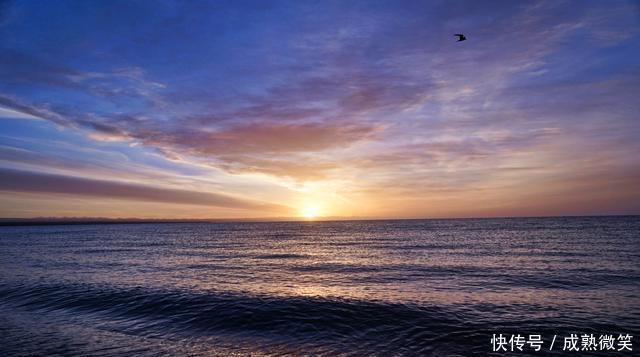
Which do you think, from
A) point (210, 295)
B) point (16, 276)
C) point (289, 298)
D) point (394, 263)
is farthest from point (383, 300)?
point (16, 276)

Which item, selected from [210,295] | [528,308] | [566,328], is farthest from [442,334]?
[210,295]

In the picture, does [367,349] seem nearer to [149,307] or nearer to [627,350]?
[627,350]

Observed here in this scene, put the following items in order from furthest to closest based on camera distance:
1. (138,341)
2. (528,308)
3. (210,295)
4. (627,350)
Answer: (210,295) → (528,308) → (138,341) → (627,350)

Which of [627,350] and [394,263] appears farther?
[394,263]

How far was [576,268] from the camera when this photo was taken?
36.5 metres

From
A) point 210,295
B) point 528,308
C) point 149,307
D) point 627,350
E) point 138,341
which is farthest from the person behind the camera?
point 210,295

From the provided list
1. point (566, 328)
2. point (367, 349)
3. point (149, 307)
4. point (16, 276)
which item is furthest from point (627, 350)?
point (16, 276)

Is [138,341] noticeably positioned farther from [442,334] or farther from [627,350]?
[627,350]

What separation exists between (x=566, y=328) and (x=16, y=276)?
44.9m

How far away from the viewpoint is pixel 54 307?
23.5 m

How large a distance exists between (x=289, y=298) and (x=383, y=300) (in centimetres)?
610

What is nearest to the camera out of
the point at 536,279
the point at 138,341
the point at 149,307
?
the point at 138,341

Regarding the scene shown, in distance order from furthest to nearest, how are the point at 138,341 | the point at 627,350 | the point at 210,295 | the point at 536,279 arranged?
the point at 536,279 < the point at 210,295 < the point at 138,341 < the point at 627,350

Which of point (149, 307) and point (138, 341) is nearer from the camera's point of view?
point (138, 341)
